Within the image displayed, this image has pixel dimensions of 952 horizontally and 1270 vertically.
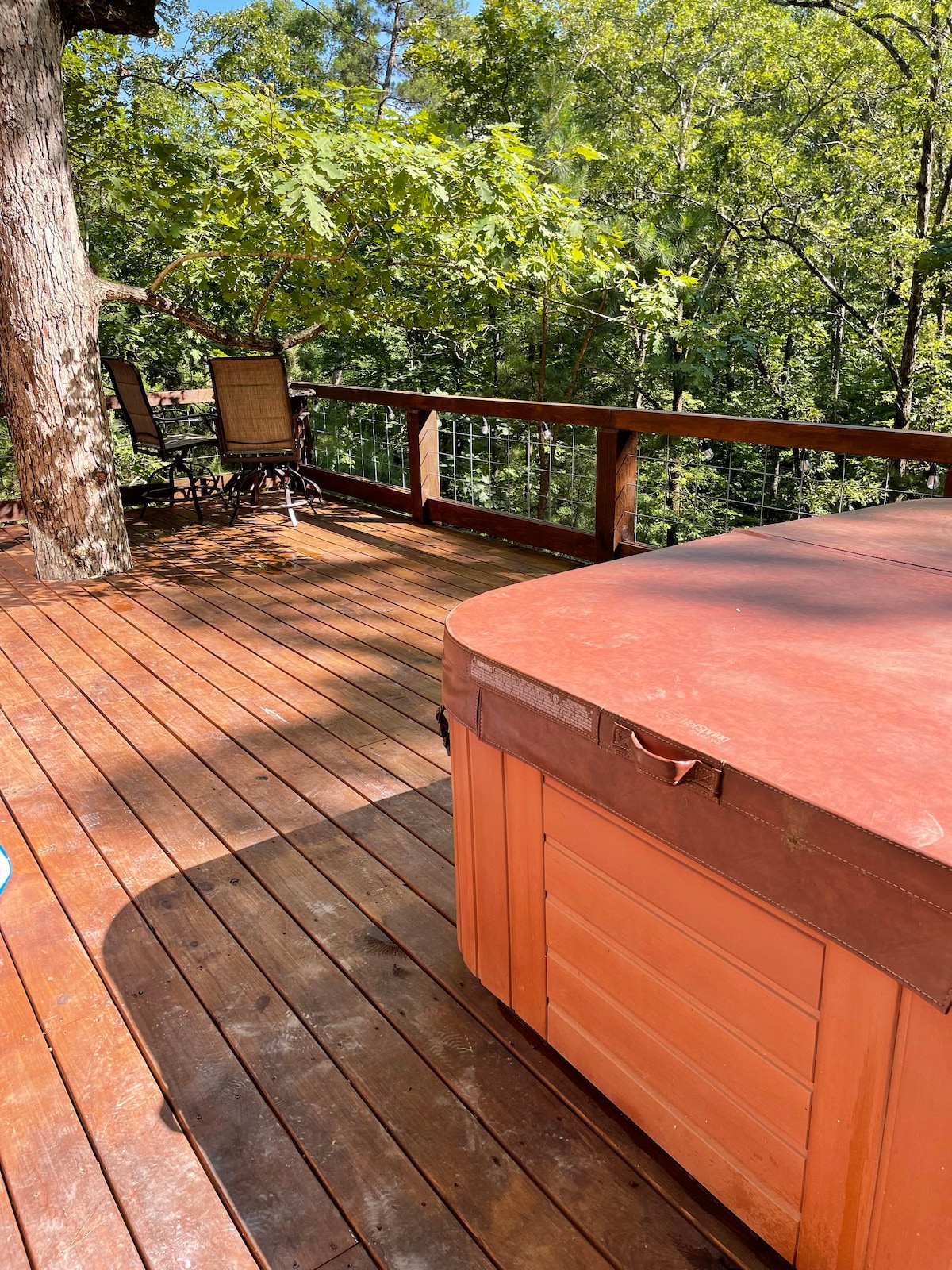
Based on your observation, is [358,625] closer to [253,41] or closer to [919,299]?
[919,299]

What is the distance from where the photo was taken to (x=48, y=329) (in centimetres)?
420

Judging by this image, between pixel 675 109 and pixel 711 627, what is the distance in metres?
13.6

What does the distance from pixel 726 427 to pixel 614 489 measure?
73cm

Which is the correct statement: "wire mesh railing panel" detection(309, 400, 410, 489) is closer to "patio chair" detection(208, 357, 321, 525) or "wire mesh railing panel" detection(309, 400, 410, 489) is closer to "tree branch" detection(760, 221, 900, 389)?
"patio chair" detection(208, 357, 321, 525)

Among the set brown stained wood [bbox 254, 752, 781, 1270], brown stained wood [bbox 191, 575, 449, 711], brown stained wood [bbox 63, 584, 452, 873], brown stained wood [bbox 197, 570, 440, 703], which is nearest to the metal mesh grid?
brown stained wood [bbox 197, 570, 440, 703]

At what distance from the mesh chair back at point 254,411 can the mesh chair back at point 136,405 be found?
0.40 meters

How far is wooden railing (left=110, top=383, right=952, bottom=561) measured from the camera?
3.01 m

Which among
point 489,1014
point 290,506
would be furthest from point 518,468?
point 489,1014

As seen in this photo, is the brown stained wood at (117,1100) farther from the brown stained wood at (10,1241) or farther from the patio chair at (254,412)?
the patio chair at (254,412)

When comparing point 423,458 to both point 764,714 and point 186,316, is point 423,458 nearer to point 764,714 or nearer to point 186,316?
point 186,316

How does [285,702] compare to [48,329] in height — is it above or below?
below

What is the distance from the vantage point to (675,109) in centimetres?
1258

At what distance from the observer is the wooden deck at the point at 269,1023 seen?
1.22 m

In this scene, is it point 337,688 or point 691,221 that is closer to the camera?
point 337,688
